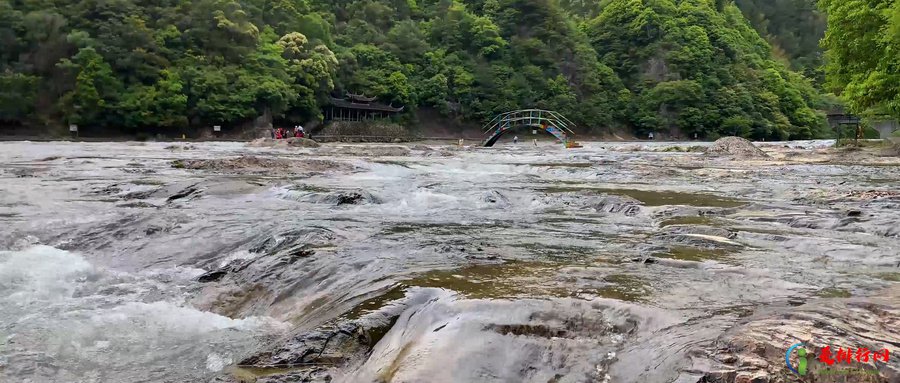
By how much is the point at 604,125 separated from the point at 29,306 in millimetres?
65992

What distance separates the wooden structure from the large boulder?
30.7 metres

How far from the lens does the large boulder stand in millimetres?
25922

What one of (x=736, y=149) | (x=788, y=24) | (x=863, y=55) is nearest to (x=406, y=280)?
(x=736, y=149)

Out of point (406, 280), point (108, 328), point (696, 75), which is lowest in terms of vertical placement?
point (108, 328)

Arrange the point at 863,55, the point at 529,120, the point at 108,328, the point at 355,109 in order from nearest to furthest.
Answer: the point at 108,328
the point at 863,55
the point at 355,109
the point at 529,120

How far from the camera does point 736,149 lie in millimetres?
27047

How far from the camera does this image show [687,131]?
67.1 metres

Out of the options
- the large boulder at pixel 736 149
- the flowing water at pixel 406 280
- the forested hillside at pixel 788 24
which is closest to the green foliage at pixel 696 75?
the forested hillside at pixel 788 24

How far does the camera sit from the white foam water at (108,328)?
338 centimetres

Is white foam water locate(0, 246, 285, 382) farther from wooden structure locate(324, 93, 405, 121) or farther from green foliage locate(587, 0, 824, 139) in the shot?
green foliage locate(587, 0, 824, 139)

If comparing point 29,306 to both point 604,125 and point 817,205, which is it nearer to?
point 817,205

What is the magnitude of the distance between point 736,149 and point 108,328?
27.6m

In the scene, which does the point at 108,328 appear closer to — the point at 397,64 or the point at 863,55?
the point at 863,55

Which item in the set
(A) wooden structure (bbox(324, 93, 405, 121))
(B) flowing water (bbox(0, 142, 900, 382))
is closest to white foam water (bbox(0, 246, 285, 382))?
(B) flowing water (bbox(0, 142, 900, 382))
